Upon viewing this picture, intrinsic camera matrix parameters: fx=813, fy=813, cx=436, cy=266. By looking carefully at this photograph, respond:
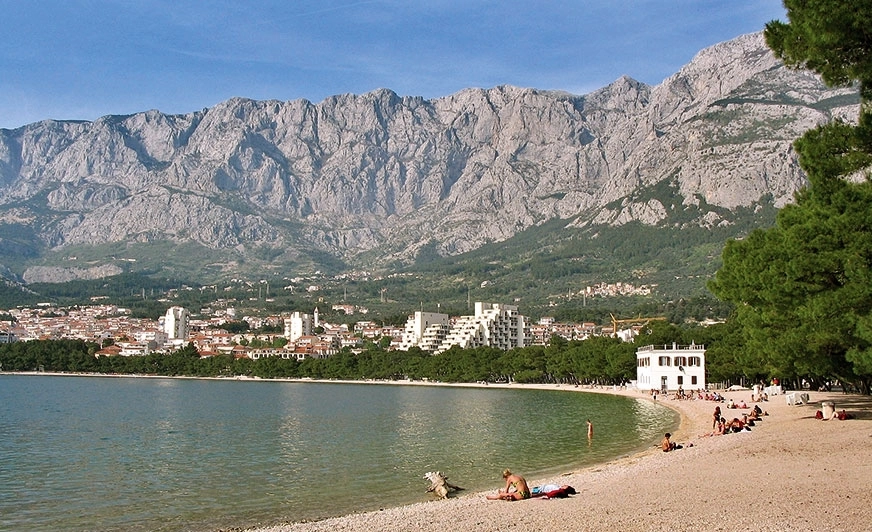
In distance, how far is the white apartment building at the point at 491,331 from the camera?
153125mm

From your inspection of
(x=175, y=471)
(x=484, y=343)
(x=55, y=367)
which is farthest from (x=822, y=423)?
(x=55, y=367)

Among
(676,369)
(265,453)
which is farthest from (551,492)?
(676,369)

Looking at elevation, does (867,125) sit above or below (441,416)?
above

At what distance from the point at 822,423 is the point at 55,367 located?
491 ft

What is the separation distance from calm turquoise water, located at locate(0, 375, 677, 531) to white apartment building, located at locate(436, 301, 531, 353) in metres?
77.9

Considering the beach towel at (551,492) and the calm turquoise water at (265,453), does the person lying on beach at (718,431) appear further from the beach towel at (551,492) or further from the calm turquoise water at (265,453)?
the beach towel at (551,492)

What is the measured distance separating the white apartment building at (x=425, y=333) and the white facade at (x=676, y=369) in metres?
72.2

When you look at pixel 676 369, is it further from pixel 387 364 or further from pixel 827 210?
pixel 827 210

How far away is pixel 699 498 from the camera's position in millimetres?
19000

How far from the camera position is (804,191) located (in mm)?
27641

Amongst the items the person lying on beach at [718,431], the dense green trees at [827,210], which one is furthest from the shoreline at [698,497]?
the person lying on beach at [718,431]

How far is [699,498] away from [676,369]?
71380mm

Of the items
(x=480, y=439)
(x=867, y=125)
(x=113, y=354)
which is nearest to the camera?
(x=867, y=125)

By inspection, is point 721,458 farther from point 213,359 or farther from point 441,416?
point 213,359
